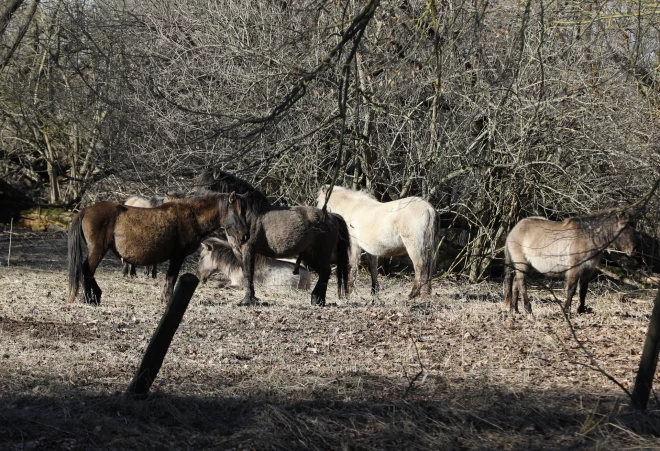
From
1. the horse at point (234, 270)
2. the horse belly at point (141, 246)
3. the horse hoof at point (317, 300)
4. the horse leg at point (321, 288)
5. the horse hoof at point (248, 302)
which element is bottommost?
the horse at point (234, 270)

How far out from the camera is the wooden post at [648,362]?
5277 millimetres

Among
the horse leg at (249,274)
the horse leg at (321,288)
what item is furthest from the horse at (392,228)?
the horse leg at (249,274)

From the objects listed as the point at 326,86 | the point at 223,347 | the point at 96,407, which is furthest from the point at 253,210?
the point at 96,407

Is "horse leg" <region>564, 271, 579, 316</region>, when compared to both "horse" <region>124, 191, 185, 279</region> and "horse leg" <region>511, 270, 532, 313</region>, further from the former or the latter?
"horse" <region>124, 191, 185, 279</region>

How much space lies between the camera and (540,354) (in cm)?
792

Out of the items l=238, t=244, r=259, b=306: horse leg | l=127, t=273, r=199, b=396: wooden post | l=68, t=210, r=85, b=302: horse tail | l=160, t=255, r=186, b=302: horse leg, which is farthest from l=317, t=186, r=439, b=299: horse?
l=127, t=273, r=199, b=396: wooden post

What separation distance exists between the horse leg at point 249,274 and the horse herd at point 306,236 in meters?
0.01

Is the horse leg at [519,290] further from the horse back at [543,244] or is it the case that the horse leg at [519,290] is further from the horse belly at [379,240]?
the horse belly at [379,240]

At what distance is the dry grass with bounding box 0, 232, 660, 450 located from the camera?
210 inches

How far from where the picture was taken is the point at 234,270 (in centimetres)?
1630

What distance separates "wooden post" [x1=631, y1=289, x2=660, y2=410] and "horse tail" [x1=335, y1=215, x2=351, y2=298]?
817cm

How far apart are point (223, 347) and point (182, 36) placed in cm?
913

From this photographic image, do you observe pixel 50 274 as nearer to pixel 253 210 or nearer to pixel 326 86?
pixel 253 210

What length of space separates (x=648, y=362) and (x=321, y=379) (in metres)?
2.47
